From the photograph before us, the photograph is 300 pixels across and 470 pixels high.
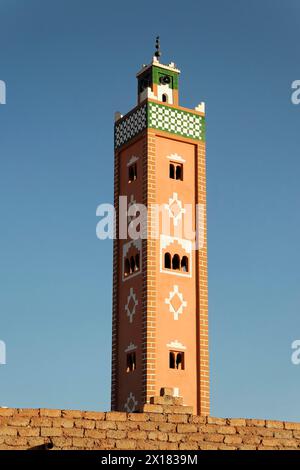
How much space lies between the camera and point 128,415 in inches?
933

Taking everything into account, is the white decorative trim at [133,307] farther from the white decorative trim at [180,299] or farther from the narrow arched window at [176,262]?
the narrow arched window at [176,262]

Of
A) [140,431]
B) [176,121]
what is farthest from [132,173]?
[140,431]

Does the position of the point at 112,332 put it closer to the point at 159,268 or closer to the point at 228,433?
the point at 159,268

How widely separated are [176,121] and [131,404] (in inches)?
471

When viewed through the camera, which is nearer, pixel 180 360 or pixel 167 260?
pixel 180 360

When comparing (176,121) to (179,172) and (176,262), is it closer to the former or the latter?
(179,172)

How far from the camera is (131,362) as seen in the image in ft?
124

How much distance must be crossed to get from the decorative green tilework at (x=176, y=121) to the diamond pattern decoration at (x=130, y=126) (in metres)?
0.39

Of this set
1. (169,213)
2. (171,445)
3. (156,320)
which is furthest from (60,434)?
(169,213)

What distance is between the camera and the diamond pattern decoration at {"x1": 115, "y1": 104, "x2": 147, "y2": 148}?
39812mm

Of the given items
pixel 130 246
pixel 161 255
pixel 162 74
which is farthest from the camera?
pixel 162 74

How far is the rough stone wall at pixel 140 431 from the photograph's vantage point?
2217 centimetres

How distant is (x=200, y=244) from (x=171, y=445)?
16.0 meters

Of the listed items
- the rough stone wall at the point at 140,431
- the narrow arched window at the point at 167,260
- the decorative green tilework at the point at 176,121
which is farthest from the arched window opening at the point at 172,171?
the rough stone wall at the point at 140,431
